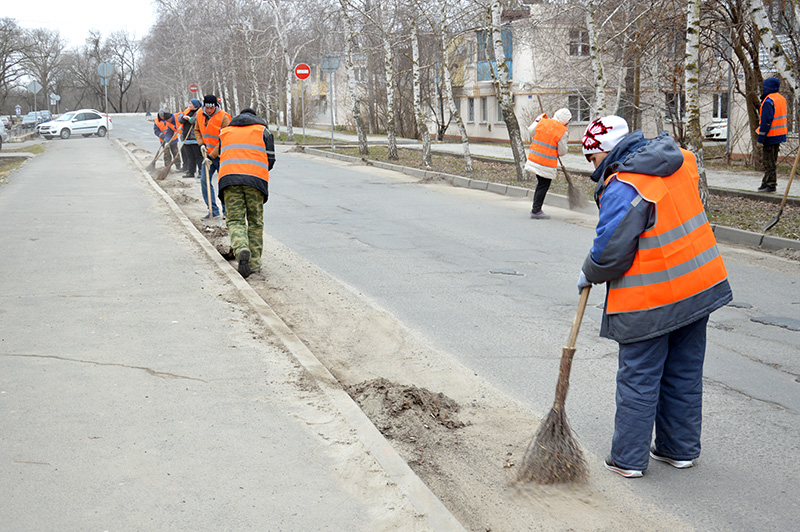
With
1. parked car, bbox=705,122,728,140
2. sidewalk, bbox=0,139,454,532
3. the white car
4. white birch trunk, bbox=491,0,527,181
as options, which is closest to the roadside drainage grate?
sidewalk, bbox=0,139,454,532

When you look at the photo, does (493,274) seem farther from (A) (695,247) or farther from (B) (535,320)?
(A) (695,247)

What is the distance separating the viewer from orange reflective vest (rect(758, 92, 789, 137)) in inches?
543

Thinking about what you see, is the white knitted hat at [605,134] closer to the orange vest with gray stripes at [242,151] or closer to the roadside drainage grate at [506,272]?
the roadside drainage grate at [506,272]

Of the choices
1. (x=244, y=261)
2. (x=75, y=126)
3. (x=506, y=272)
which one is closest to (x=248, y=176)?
(x=244, y=261)

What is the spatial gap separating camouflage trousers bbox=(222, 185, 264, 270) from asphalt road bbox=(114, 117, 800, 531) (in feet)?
3.29

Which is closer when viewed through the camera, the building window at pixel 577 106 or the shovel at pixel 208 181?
the shovel at pixel 208 181

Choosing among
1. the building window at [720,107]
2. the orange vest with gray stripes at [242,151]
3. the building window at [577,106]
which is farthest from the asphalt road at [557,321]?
the building window at [720,107]

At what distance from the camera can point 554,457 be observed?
3799 millimetres

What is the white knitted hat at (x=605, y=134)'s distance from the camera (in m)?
3.91

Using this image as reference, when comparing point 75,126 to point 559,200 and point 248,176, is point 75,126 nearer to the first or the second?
point 559,200

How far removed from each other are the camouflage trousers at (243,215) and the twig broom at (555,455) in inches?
194

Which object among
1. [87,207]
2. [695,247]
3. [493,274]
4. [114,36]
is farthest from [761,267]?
[114,36]

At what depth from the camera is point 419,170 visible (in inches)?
827

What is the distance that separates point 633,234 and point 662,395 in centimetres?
93
